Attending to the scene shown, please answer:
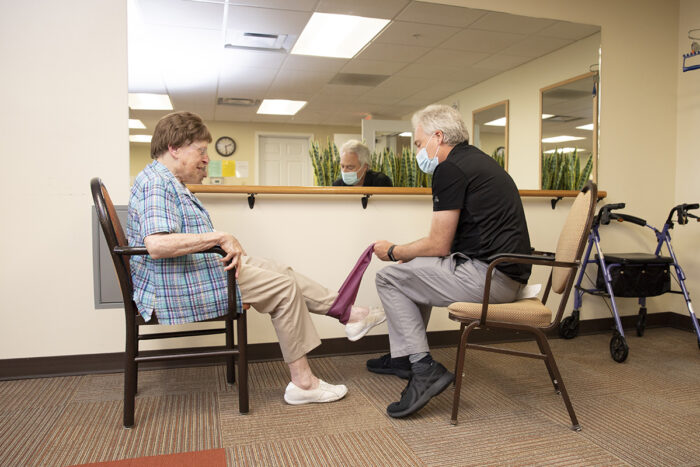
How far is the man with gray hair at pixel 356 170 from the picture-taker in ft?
9.61

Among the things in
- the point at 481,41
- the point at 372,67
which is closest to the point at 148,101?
the point at 372,67

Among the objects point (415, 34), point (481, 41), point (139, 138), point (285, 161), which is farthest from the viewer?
point (481, 41)

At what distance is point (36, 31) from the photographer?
2410mm

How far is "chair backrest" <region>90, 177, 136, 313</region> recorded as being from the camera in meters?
1.81

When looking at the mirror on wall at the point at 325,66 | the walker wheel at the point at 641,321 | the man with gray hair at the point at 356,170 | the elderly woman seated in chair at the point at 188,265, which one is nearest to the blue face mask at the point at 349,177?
the man with gray hair at the point at 356,170

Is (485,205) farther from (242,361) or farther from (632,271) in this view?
(632,271)

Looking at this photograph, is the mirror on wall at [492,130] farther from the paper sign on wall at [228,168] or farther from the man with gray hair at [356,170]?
the paper sign on wall at [228,168]

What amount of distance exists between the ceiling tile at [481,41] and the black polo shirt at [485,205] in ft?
4.71

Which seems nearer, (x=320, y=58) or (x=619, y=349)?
(x=619, y=349)

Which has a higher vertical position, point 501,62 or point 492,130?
point 501,62

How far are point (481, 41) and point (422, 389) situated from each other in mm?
2304

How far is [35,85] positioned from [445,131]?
1.97 metres

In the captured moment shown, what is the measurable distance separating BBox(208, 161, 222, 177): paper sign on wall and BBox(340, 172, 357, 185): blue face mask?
2.29 ft

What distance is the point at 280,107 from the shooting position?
2.94 meters
